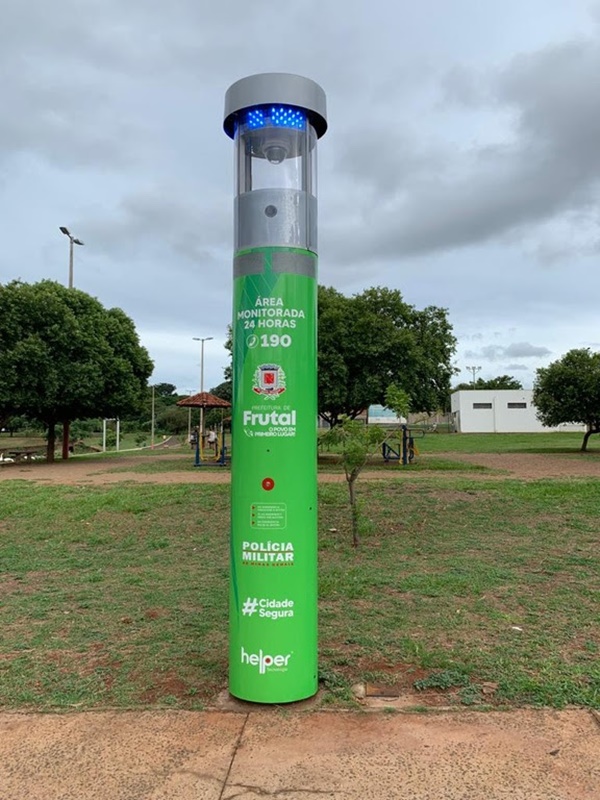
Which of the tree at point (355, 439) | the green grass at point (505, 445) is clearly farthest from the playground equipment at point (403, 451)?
the tree at point (355, 439)

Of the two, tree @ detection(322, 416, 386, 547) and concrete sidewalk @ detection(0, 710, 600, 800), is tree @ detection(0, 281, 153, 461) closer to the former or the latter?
tree @ detection(322, 416, 386, 547)

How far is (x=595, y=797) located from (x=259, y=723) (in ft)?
5.33

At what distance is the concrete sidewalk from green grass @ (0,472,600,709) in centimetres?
29

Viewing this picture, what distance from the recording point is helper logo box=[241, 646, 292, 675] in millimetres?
3686

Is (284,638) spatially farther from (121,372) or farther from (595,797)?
(121,372)

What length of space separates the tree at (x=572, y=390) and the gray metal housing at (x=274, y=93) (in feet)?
88.2

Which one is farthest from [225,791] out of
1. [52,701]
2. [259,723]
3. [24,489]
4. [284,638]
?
[24,489]

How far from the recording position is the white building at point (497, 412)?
208 ft

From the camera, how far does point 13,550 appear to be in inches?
338

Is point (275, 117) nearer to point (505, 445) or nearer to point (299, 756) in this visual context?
point (299, 756)

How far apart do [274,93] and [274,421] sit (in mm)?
1886

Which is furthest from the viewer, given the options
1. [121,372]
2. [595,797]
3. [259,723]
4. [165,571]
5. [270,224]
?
[121,372]

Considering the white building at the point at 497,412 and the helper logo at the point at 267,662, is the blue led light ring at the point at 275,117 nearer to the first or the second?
the helper logo at the point at 267,662

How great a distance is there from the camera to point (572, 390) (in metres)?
28.3
